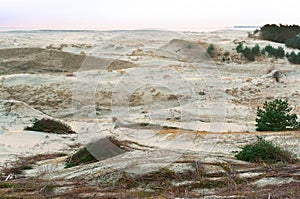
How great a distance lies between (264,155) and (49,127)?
705cm

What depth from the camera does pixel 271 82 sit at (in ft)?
72.3

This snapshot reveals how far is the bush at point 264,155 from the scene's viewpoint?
8.24 m

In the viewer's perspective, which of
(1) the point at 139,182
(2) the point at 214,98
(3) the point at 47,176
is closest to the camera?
(1) the point at 139,182

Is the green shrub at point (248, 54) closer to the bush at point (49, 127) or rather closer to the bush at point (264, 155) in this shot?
the bush at point (49, 127)

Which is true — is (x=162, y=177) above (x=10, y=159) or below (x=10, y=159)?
above

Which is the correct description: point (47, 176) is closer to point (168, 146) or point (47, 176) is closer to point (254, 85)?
point (168, 146)

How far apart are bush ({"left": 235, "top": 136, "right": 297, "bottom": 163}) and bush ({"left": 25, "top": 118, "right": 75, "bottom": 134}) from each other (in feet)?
21.2

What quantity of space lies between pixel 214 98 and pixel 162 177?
12039 mm

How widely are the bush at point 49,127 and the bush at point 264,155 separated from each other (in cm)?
645

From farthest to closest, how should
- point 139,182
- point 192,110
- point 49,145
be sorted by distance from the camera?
point 192,110 < point 49,145 < point 139,182

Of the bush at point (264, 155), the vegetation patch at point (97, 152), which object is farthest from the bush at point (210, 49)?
the bush at point (264, 155)

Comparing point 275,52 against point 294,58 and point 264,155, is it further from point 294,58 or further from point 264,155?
point 264,155

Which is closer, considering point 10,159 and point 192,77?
point 10,159

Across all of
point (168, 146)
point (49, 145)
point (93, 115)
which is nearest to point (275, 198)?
point (168, 146)
